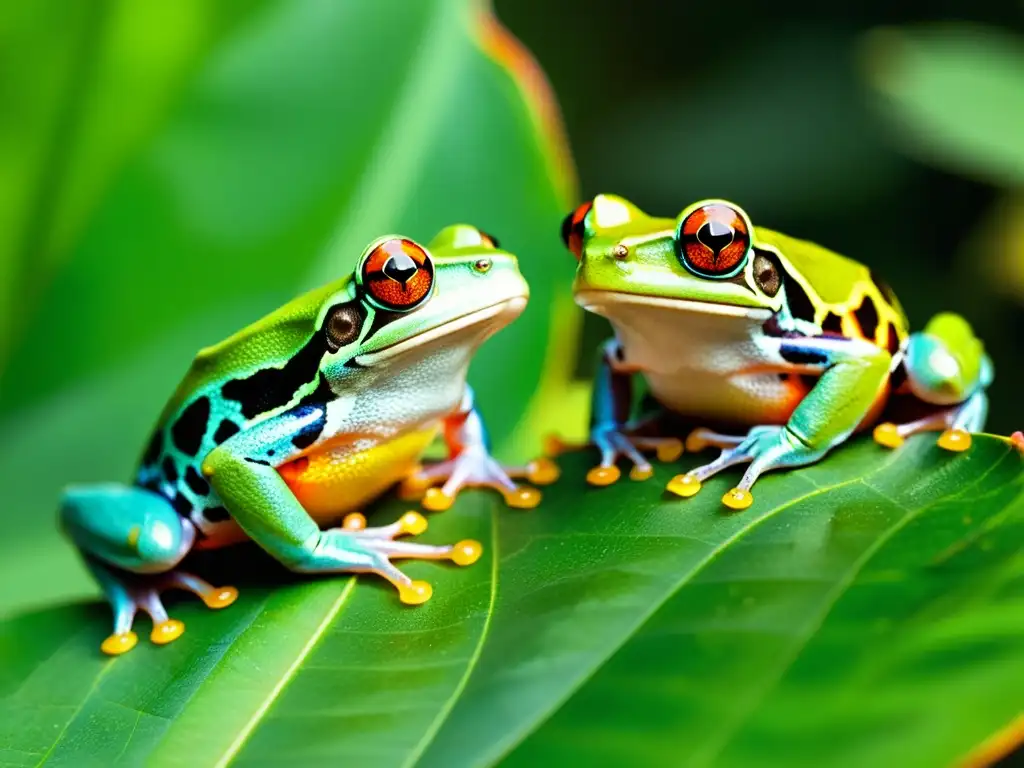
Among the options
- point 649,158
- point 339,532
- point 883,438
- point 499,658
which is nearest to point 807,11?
point 649,158

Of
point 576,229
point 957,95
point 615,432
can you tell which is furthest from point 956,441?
point 957,95

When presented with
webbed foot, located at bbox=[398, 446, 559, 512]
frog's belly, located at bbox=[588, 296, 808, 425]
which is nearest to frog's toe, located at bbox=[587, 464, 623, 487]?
webbed foot, located at bbox=[398, 446, 559, 512]

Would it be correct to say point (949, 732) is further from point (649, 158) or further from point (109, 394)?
point (649, 158)

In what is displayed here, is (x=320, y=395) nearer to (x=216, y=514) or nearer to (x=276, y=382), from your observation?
(x=276, y=382)

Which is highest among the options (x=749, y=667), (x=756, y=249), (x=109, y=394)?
(x=756, y=249)

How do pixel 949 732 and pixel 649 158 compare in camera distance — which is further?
pixel 649 158

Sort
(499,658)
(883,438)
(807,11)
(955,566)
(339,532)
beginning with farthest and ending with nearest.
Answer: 1. (807,11)
2. (339,532)
3. (883,438)
4. (499,658)
5. (955,566)
